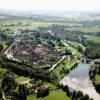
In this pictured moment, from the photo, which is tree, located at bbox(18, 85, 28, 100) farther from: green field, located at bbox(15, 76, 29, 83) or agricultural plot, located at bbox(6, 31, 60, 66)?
agricultural plot, located at bbox(6, 31, 60, 66)

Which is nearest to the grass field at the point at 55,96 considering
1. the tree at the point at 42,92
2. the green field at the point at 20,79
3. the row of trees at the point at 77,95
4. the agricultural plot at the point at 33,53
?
the tree at the point at 42,92

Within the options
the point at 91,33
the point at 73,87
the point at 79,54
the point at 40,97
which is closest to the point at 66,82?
the point at 73,87

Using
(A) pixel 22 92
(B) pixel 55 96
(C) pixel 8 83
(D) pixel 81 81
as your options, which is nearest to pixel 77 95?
(B) pixel 55 96

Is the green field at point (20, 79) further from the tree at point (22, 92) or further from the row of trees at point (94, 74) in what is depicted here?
the row of trees at point (94, 74)

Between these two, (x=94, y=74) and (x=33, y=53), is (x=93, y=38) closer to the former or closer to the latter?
(x=33, y=53)

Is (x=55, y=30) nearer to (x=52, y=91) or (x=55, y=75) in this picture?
(x=55, y=75)

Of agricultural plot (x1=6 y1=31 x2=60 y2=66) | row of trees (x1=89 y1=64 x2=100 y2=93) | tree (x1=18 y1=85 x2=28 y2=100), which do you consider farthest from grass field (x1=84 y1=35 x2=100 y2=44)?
tree (x1=18 y1=85 x2=28 y2=100)

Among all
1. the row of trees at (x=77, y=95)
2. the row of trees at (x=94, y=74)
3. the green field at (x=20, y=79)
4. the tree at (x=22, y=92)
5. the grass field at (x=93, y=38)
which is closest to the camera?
the tree at (x=22, y=92)

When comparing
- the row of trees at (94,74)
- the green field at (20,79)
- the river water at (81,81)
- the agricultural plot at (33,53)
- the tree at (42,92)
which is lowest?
the river water at (81,81)

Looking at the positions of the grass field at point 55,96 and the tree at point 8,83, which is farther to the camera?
the tree at point 8,83
